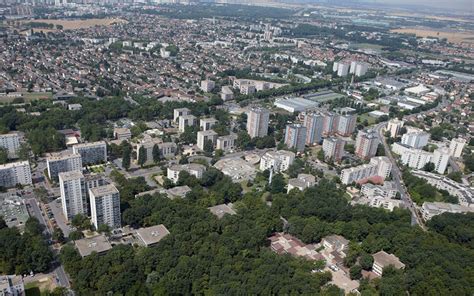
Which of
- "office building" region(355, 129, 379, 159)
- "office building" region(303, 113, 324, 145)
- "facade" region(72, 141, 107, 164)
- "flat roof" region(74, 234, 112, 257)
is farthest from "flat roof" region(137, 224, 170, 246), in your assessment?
"office building" region(355, 129, 379, 159)

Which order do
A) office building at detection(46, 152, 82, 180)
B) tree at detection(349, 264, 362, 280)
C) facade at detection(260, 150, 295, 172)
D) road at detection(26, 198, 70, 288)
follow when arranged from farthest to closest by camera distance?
facade at detection(260, 150, 295, 172) → office building at detection(46, 152, 82, 180) → tree at detection(349, 264, 362, 280) → road at detection(26, 198, 70, 288)

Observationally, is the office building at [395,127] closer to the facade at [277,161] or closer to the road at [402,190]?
the road at [402,190]

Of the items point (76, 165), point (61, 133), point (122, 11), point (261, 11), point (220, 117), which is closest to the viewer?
point (76, 165)

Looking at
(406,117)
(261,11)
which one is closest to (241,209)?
(406,117)

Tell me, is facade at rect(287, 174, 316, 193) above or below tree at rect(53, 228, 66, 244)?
above

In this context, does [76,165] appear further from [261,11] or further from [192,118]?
[261,11]

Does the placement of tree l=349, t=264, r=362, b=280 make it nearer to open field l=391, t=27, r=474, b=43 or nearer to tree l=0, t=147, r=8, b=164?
tree l=0, t=147, r=8, b=164
